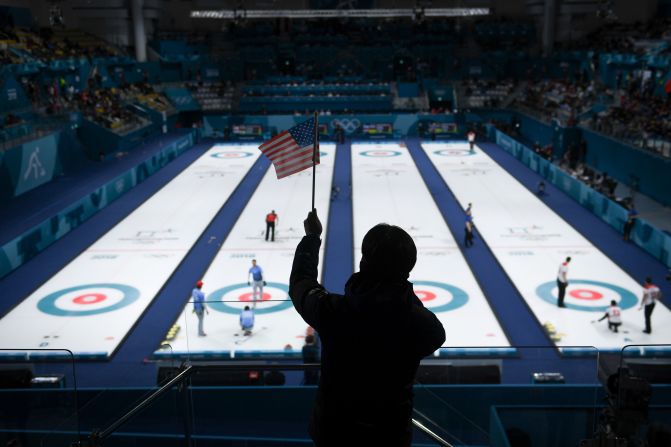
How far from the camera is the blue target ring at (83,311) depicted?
16891 mm

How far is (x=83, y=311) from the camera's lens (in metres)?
17.0

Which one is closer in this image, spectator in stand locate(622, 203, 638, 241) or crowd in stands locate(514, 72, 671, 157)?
spectator in stand locate(622, 203, 638, 241)

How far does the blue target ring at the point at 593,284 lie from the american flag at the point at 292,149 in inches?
434

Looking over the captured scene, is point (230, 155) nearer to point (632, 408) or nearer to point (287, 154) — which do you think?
point (287, 154)

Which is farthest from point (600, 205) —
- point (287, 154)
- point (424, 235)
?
point (287, 154)

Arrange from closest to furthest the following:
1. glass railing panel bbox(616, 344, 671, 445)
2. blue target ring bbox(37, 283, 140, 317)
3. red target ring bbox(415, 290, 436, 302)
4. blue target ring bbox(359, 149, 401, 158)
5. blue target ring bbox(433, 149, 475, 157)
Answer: glass railing panel bbox(616, 344, 671, 445) < blue target ring bbox(37, 283, 140, 317) < red target ring bbox(415, 290, 436, 302) < blue target ring bbox(433, 149, 475, 157) < blue target ring bbox(359, 149, 401, 158)

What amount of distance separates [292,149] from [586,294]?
40.2 ft

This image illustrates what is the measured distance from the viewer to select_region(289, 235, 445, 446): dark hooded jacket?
2965mm

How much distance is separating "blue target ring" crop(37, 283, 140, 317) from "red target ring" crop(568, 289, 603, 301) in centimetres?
1197

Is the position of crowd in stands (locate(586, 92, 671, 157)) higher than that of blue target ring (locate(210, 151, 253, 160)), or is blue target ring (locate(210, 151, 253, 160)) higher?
crowd in stands (locate(586, 92, 671, 157))

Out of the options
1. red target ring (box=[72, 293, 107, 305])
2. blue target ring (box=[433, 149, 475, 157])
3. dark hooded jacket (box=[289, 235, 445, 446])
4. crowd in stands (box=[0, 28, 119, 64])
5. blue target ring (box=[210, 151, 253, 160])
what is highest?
crowd in stands (box=[0, 28, 119, 64])

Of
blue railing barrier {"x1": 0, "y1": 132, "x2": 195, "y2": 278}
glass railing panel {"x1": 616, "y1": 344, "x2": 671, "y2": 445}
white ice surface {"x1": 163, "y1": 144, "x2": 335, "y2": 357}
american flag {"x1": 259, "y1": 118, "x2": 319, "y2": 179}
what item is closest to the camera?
glass railing panel {"x1": 616, "y1": 344, "x2": 671, "y2": 445}

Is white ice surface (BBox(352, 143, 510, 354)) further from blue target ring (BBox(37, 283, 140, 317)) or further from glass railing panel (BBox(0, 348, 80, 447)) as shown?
glass railing panel (BBox(0, 348, 80, 447))

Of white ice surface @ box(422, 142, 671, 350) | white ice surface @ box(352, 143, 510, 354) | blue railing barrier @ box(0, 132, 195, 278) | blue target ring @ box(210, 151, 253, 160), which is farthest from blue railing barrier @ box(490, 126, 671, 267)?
blue railing barrier @ box(0, 132, 195, 278)
